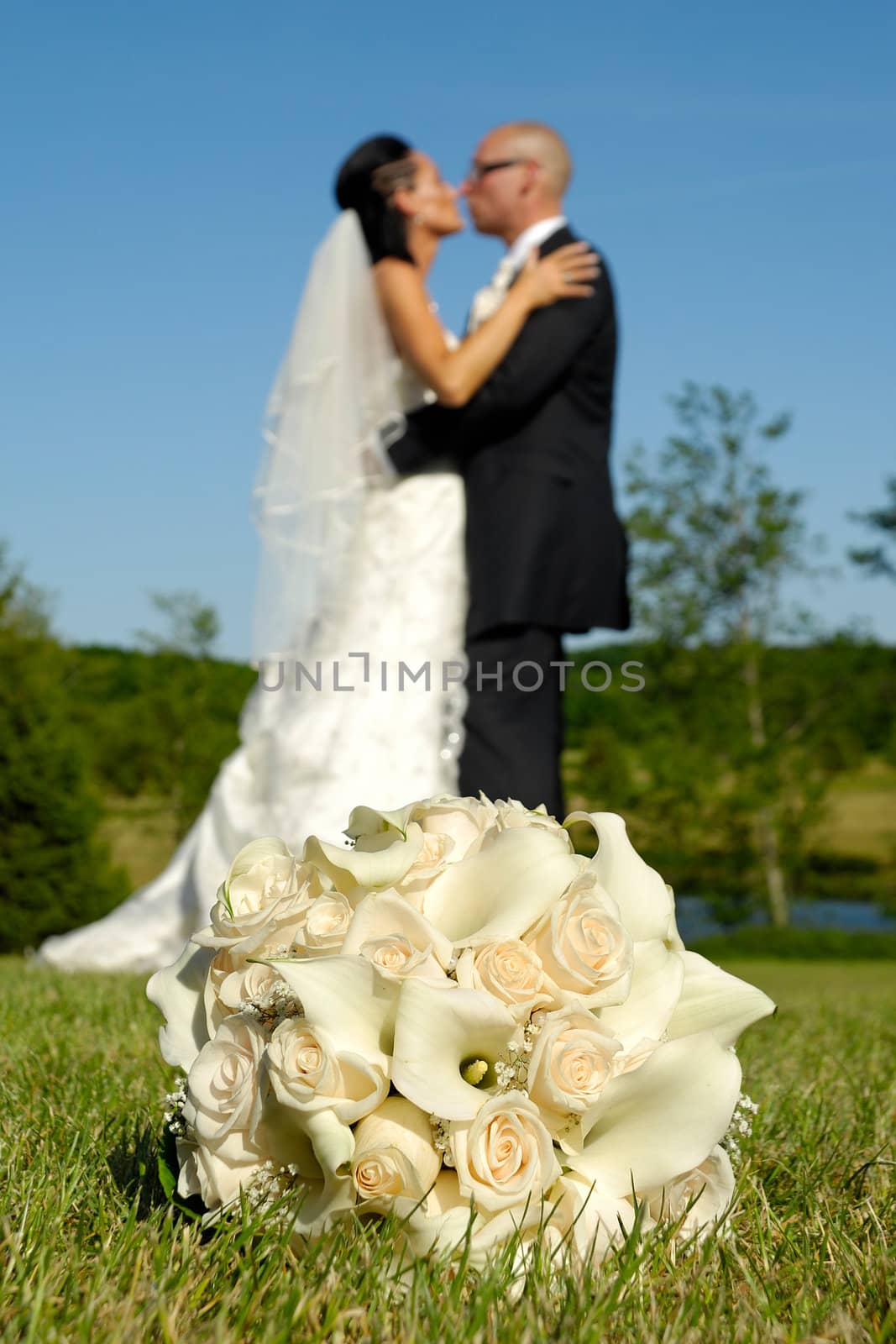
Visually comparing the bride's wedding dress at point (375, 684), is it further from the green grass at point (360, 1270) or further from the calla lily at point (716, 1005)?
the calla lily at point (716, 1005)

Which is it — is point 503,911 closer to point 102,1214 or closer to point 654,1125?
point 654,1125

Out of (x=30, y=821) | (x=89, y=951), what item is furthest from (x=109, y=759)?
(x=89, y=951)

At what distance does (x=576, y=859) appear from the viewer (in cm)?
149

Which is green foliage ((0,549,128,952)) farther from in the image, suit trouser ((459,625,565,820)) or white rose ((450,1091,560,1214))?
white rose ((450,1091,560,1214))

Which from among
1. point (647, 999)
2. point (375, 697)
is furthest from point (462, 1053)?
point (375, 697)

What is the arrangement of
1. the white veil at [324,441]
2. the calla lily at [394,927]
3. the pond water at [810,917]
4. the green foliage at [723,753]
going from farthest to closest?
the pond water at [810,917] < the green foliage at [723,753] < the white veil at [324,441] < the calla lily at [394,927]

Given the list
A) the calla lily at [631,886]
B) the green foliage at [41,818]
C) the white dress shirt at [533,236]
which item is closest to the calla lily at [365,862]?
the calla lily at [631,886]

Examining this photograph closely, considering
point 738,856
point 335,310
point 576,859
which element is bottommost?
point 738,856

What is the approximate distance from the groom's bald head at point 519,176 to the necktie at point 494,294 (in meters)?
0.18

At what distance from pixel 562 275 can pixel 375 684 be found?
1957 millimetres

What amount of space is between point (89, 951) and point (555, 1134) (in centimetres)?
526

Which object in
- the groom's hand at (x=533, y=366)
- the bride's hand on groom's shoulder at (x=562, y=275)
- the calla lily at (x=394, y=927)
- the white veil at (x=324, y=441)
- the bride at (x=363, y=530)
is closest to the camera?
the calla lily at (x=394, y=927)

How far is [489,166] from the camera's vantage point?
536 cm

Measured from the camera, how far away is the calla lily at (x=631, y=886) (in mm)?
1543
